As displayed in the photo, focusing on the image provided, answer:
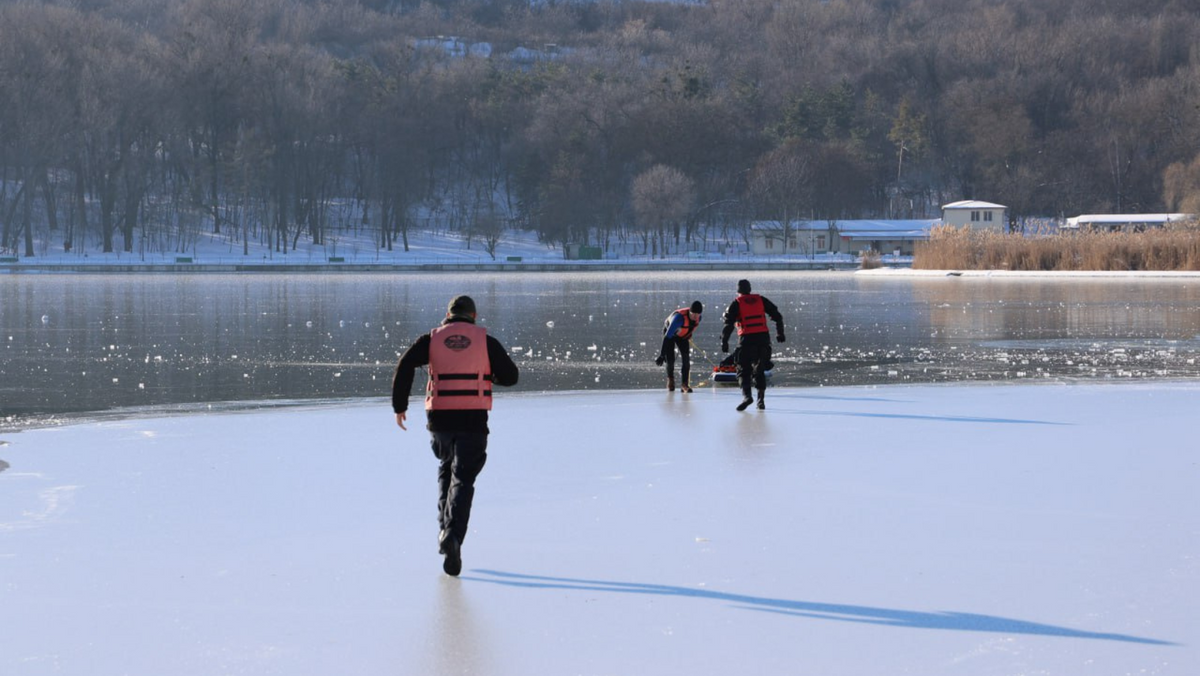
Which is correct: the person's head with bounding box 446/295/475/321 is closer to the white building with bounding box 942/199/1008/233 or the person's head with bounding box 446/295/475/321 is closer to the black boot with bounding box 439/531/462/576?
the black boot with bounding box 439/531/462/576

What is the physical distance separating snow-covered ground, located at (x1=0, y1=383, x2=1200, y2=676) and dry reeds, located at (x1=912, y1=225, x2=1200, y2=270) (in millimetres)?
47629

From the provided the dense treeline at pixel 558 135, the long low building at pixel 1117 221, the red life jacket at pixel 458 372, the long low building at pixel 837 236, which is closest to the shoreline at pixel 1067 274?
the long low building at pixel 1117 221

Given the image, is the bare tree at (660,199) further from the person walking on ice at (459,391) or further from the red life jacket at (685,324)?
the person walking on ice at (459,391)

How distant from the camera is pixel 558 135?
11781cm

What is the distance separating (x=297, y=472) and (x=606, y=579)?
4103 millimetres

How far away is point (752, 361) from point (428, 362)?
7.65 m

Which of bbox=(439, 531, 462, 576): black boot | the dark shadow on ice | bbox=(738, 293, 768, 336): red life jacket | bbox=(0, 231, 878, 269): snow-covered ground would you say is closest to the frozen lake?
bbox=(738, 293, 768, 336): red life jacket

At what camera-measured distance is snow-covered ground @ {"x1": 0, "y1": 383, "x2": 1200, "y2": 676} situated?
6.13 meters

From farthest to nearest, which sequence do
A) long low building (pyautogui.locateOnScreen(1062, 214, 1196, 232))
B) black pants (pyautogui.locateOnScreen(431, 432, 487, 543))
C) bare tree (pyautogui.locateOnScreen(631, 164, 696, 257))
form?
bare tree (pyautogui.locateOnScreen(631, 164, 696, 257)) < long low building (pyautogui.locateOnScreen(1062, 214, 1196, 232)) < black pants (pyautogui.locateOnScreen(431, 432, 487, 543))

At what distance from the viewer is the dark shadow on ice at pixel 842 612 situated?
6.32 m

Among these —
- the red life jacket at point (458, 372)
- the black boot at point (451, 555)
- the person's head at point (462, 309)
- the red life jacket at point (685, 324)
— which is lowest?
the black boot at point (451, 555)

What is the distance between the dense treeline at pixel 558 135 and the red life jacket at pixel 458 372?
304 ft

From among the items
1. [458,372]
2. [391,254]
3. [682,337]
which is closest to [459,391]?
[458,372]

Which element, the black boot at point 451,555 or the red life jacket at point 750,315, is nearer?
the black boot at point 451,555
